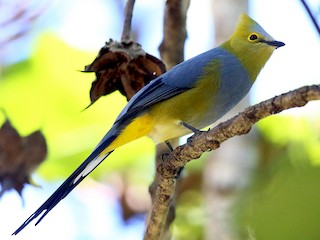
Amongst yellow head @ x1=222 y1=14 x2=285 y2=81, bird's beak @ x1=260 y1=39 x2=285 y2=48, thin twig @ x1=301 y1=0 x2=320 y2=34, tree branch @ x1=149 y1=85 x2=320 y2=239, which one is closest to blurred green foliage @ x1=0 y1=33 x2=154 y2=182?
yellow head @ x1=222 y1=14 x2=285 y2=81

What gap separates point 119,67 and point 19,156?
41 centimetres

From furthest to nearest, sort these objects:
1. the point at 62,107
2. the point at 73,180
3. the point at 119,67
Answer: the point at 62,107 < the point at 119,67 < the point at 73,180

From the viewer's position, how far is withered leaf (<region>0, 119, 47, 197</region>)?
1827mm

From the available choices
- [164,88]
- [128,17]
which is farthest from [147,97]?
[128,17]

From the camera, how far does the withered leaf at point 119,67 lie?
6.23ft

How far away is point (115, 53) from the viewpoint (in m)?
1.89

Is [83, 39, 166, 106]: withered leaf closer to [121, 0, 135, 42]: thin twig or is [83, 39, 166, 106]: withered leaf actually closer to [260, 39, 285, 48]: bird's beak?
[121, 0, 135, 42]: thin twig

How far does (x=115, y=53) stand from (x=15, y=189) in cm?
50

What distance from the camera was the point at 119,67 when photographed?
1932 mm

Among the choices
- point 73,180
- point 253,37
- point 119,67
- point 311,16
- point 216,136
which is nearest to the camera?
point 311,16

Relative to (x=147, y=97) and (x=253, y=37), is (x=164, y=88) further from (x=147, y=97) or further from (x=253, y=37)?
(x=253, y=37)

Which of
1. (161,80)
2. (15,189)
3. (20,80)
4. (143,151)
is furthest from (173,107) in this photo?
(20,80)

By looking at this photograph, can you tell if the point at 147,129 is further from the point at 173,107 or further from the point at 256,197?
the point at 256,197

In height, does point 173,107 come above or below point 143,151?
above
